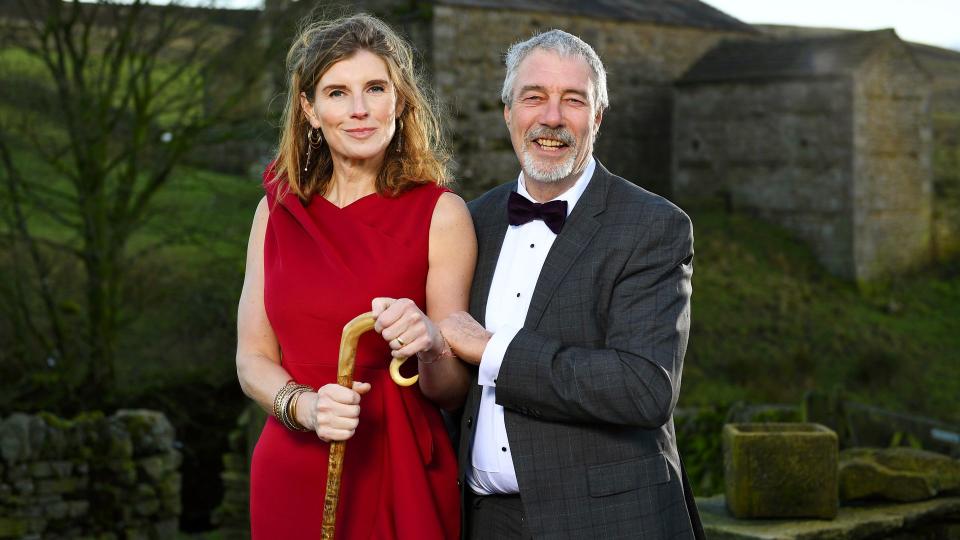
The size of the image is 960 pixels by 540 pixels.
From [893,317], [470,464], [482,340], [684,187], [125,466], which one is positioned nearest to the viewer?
[482,340]

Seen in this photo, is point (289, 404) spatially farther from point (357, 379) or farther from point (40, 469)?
point (40, 469)

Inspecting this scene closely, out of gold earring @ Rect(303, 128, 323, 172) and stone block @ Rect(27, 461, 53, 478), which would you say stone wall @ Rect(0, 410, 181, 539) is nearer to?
stone block @ Rect(27, 461, 53, 478)

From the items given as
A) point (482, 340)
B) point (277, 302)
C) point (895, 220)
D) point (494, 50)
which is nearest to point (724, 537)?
point (482, 340)

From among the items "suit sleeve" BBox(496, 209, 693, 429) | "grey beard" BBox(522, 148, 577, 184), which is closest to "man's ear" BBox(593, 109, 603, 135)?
"grey beard" BBox(522, 148, 577, 184)

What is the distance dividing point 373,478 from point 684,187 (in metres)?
20.3

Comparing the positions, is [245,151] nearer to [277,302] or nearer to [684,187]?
[684,187]

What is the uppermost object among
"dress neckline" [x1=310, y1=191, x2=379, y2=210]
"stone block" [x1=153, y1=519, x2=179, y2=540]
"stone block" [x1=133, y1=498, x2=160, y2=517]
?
"dress neckline" [x1=310, y1=191, x2=379, y2=210]

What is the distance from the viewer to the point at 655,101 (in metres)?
22.8

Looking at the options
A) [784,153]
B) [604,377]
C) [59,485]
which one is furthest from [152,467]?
[784,153]

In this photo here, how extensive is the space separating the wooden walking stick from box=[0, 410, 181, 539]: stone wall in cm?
742

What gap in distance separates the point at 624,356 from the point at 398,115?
2.85 ft

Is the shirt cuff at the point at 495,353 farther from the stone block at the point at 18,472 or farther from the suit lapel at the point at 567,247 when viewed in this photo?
the stone block at the point at 18,472

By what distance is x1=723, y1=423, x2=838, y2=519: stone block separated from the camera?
430 centimetres

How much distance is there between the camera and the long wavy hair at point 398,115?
2881 millimetres
